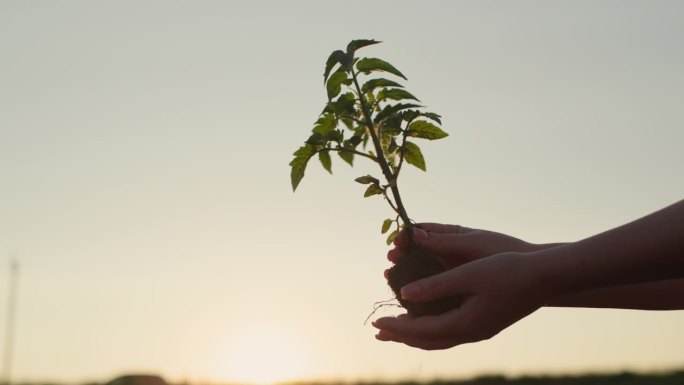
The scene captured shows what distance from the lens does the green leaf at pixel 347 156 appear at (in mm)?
3770

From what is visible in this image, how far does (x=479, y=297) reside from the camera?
2.70 metres

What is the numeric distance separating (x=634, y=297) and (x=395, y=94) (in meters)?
1.34

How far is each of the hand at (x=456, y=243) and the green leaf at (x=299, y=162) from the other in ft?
1.72

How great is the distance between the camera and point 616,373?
1138cm

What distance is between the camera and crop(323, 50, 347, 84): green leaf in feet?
12.1

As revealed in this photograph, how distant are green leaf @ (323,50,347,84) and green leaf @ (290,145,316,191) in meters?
0.31

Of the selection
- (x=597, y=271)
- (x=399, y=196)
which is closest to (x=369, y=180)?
(x=399, y=196)

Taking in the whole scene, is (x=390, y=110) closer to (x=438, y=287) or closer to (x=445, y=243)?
(x=445, y=243)

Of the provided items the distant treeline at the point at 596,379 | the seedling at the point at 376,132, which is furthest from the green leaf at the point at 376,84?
the distant treeline at the point at 596,379

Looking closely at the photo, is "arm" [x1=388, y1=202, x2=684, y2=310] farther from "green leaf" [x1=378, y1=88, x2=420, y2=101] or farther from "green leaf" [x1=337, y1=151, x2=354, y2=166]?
"green leaf" [x1=378, y1=88, x2=420, y2=101]

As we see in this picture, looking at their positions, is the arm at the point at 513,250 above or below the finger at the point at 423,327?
above

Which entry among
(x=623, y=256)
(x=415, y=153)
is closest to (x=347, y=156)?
(x=415, y=153)

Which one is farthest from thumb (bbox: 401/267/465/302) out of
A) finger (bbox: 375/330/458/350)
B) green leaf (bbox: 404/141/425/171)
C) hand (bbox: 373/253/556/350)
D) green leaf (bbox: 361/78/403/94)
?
green leaf (bbox: 361/78/403/94)

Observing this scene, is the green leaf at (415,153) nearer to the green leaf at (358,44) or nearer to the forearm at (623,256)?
the green leaf at (358,44)
